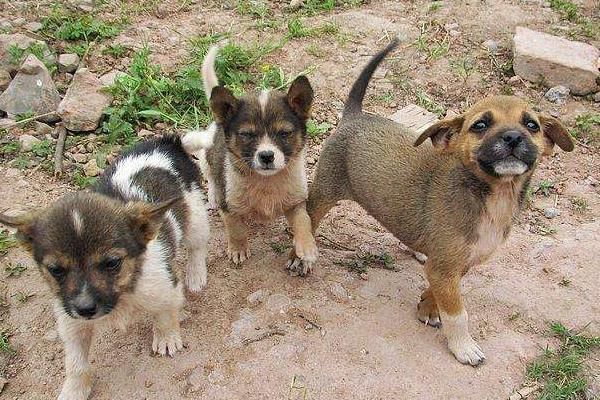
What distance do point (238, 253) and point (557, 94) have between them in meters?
4.75

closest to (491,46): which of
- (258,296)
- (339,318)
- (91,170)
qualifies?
(339,318)

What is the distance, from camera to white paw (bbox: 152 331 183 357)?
14.6ft

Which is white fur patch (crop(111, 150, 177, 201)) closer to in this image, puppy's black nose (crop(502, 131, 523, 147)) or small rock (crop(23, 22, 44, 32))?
puppy's black nose (crop(502, 131, 523, 147))

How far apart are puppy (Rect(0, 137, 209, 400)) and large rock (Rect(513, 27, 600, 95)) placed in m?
4.95

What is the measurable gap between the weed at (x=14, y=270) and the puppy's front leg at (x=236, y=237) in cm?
181

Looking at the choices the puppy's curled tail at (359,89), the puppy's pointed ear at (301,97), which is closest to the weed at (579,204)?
the puppy's curled tail at (359,89)

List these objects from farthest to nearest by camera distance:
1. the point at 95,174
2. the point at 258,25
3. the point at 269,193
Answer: the point at 258,25 → the point at 95,174 → the point at 269,193

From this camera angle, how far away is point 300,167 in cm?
536

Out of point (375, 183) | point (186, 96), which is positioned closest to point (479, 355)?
point (375, 183)

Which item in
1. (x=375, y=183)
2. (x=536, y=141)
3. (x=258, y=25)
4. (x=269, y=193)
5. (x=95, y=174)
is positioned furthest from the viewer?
(x=258, y=25)

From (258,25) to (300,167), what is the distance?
12.9ft

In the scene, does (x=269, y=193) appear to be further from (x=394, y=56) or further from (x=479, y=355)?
(x=394, y=56)

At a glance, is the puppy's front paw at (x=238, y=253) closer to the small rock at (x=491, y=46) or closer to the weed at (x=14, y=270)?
the weed at (x=14, y=270)

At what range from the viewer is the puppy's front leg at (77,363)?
405cm
